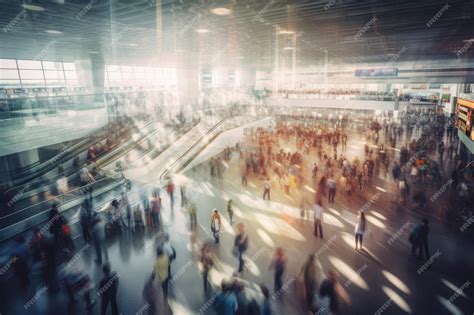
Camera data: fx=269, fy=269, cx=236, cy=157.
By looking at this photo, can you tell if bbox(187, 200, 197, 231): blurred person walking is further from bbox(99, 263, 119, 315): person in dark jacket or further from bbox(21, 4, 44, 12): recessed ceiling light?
bbox(21, 4, 44, 12): recessed ceiling light

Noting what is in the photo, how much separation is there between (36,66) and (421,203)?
32.9 meters

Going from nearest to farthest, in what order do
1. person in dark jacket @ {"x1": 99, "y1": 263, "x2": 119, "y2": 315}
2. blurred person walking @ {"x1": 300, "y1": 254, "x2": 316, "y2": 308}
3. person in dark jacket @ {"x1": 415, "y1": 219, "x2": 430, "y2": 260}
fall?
person in dark jacket @ {"x1": 99, "y1": 263, "x2": 119, "y2": 315}, blurred person walking @ {"x1": 300, "y1": 254, "x2": 316, "y2": 308}, person in dark jacket @ {"x1": 415, "y1": 219, "x2": 430, "y2": 260}

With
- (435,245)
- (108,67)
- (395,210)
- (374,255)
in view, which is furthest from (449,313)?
(108,67)

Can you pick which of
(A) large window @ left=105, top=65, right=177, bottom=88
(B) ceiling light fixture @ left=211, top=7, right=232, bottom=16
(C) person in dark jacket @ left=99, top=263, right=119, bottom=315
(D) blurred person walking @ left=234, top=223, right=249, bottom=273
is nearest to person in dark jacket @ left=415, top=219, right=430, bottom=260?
(D) blurred person walking @ left=234, top=223, right=249, bottom=273

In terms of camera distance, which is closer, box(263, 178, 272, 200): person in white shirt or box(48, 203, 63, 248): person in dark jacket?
box(48, 203, 63, 248): person in dark jacket

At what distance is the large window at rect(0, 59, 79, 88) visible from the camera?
78.9 ft

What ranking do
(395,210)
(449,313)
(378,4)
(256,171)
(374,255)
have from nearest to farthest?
(449,313) → (374,255) → (378,4) → (395,210) → (256,171)

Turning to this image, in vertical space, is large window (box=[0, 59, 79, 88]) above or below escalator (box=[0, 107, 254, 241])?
above

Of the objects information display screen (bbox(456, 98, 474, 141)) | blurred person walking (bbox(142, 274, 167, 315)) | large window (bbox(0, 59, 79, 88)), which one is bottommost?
blurred person walking (bbox(142, 274, 167, 315))

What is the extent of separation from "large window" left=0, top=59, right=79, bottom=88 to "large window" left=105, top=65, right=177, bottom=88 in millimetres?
4962

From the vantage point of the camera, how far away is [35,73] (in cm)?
2609

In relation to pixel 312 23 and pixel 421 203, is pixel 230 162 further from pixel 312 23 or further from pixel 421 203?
pixel 421 203

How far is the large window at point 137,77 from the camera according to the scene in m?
34.2

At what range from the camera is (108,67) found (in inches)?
1302
